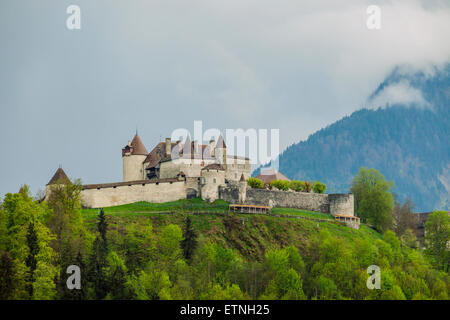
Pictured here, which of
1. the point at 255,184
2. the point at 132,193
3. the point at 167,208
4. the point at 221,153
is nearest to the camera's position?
the point at 167,208

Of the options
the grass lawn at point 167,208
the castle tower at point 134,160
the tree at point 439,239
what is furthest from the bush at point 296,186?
the castle tower at point 134,160

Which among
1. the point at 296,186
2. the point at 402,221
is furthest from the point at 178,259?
the point at 402,221

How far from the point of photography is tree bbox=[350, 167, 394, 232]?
109m

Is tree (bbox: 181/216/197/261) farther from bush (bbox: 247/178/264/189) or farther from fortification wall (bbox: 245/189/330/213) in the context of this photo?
bush (bbox: 247/178/264/189)

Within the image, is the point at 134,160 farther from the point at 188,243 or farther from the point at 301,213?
the point at 188,243

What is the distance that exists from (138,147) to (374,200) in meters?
41.0

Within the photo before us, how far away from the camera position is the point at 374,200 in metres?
111

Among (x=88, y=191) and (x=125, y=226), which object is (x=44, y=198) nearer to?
(x=88, y=191)

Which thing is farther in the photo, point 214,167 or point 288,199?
point 288,199

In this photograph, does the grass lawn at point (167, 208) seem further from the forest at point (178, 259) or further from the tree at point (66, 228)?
the tree at point (66, 228)

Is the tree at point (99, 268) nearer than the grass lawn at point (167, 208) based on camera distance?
Yes

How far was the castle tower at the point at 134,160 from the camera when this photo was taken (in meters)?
108

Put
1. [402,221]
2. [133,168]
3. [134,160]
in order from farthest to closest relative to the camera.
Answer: [402,221] → [134,160] → [133,168]

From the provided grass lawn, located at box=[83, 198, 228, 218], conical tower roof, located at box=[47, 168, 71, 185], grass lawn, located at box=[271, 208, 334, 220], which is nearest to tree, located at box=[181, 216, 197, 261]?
grass lawn, located at box=[83, 198, 228, 218]
